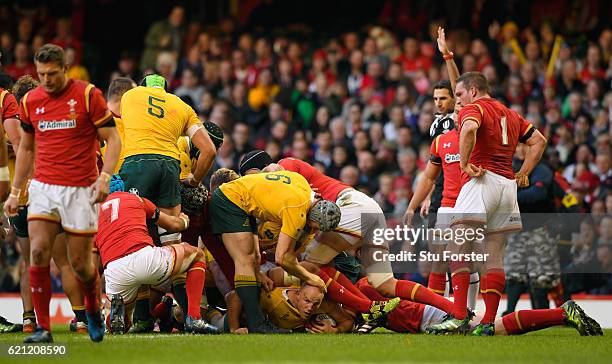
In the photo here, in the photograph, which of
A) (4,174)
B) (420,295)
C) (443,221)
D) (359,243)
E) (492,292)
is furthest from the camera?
(443,221)

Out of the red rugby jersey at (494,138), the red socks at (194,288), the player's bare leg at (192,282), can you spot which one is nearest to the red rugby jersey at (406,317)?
the red rugby jersey at (494,138)

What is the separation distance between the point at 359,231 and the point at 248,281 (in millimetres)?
1284

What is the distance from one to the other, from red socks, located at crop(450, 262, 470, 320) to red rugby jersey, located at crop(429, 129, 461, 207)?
143cm

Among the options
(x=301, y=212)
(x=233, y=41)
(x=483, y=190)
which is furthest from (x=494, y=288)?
(x=233, y=41)

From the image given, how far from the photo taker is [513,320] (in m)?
10.2

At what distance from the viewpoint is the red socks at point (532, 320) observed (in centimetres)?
1002

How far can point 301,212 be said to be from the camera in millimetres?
10547

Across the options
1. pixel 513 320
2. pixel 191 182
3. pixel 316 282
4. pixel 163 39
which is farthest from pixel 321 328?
pixel 163 39

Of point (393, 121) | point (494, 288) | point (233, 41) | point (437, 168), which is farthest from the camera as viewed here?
point (233, 41)

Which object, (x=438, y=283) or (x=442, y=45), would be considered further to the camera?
(x=442, y=45)

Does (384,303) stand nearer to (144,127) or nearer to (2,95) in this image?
(144,127)

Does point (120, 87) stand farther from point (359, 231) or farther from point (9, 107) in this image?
point (359, 231)

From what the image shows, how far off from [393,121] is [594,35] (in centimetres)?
369

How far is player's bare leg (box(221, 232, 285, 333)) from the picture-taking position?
10.8 m
